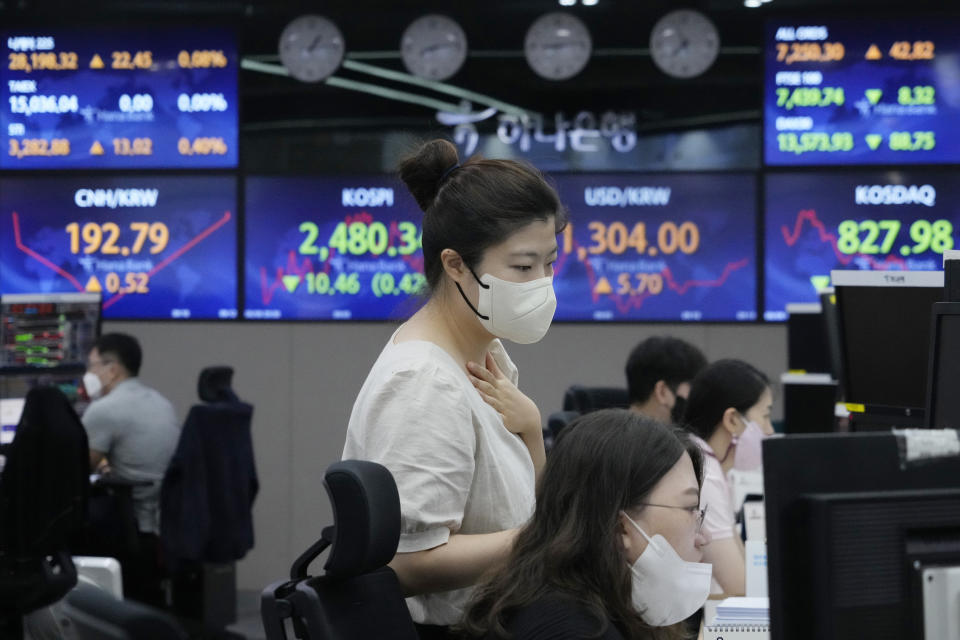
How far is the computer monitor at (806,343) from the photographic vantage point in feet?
14.6

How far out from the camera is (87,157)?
219 inches

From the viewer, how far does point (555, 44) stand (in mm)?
5508

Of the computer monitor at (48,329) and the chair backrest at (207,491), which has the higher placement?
the computer monitor at (48,329)

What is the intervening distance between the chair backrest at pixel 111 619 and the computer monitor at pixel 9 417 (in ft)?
13.9

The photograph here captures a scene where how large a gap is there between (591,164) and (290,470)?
2.01m

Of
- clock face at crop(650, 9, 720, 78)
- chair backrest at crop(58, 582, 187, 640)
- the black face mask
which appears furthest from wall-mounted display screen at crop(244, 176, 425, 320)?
chair backrest at crop(58, 582, 187, 640)

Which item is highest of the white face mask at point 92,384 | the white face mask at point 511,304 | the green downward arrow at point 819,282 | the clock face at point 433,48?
the clock face at point 433,48

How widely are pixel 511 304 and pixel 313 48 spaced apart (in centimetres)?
410

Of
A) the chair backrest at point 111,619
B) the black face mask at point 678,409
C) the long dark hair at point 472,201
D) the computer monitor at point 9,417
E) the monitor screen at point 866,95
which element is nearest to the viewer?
the chair backrest at point 111,619

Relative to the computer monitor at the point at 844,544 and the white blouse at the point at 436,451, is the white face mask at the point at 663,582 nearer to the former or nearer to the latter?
the white blouse at the point at 436,451

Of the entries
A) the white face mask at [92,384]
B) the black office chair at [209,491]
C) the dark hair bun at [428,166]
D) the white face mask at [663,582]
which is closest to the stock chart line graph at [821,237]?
the black office chair at [209,491]

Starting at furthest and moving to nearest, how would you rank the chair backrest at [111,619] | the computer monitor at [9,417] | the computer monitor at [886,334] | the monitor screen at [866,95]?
the monitor screen at [866,95]
the computer monitor at [9,417]
the computer monitor at [886,334]
the chair backrest at [111,619]

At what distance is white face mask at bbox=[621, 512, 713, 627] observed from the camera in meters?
1.49

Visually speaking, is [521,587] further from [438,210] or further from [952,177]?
[952,177]
